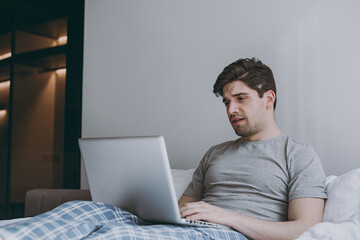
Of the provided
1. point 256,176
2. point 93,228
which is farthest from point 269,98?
point 93,228

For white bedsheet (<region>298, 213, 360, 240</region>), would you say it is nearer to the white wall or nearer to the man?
the man

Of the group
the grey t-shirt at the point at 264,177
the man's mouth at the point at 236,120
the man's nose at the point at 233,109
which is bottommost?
the grey t-shirt at the point at 264,177

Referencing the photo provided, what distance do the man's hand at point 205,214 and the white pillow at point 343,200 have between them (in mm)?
356

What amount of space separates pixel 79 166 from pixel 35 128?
45 cm

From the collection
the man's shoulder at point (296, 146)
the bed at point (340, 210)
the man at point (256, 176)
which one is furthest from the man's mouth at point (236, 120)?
the bed at point (340, 210)

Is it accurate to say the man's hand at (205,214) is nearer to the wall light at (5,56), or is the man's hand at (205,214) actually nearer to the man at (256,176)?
the man at (256,176)

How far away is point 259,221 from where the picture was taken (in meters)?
1.35

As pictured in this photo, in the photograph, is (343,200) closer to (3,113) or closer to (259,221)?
(259,221)

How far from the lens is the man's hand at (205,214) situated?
130 cm

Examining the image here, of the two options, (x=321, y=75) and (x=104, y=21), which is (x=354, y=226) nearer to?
(x=321, y=75)

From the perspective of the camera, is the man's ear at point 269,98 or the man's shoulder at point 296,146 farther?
the man's ear at point 269,98

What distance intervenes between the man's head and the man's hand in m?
0.43

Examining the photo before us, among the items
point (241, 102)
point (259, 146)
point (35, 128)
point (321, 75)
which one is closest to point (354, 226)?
point (259, 146)

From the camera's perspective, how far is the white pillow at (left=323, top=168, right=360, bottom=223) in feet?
4.44
